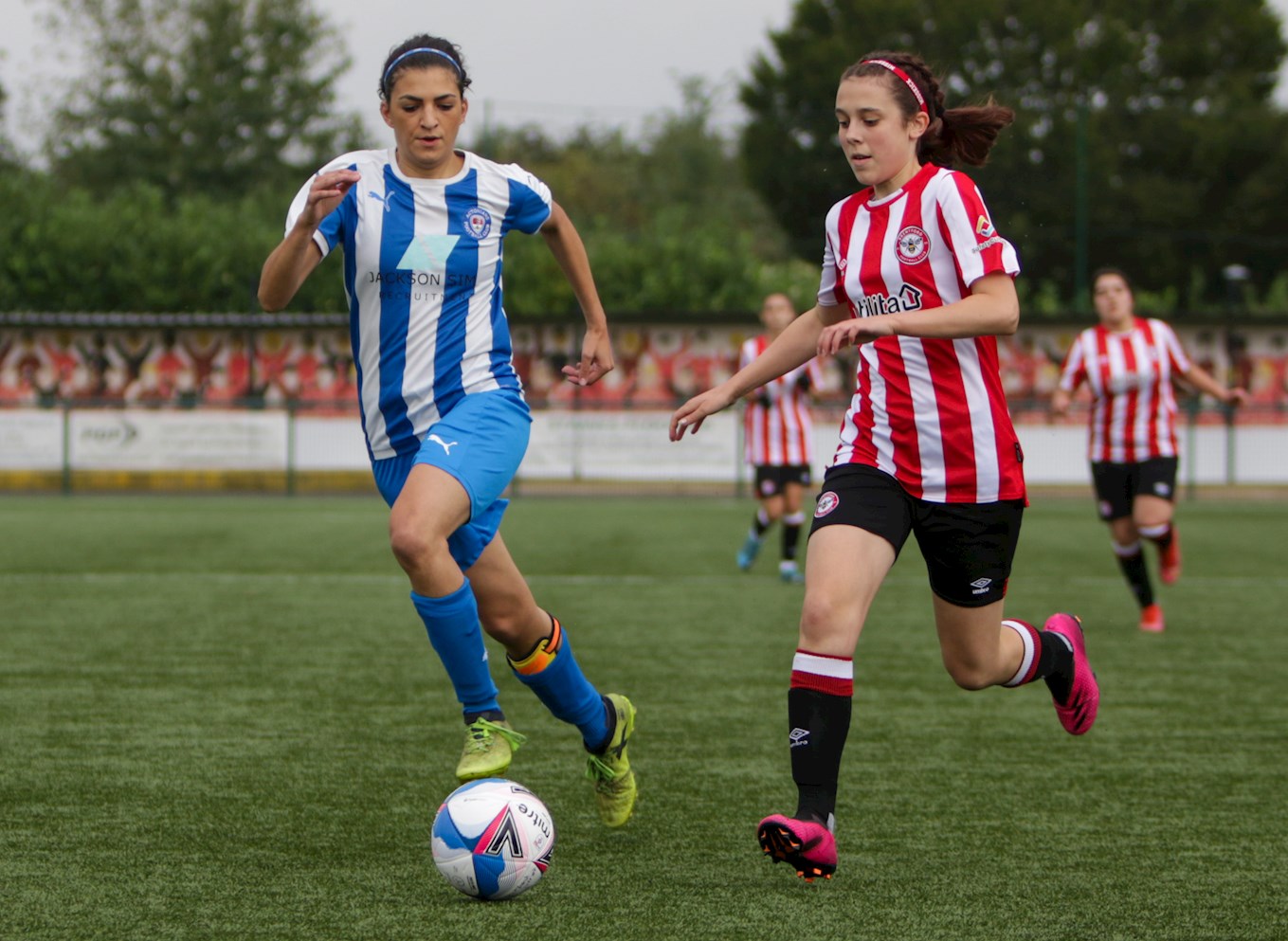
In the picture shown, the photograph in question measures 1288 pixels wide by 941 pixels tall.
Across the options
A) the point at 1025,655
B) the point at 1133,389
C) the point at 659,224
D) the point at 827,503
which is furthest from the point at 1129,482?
the point at 659,224

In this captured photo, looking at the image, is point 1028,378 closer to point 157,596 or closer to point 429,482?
point 157,596

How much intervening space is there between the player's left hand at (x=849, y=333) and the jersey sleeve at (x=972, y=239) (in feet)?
1.17

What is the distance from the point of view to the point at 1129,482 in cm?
905

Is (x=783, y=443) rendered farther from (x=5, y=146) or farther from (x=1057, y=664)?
(x=5, y=146)

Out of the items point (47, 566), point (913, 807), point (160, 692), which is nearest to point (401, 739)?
point (160, 692)

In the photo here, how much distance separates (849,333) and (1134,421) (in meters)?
5.88

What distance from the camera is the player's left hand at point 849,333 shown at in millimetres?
3549

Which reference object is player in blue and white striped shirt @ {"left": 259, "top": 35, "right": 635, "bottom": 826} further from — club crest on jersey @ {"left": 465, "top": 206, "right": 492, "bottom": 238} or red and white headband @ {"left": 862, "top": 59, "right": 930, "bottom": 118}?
red and white headband @ {"left": 862, "top": 59, "right": 930, "bottom": 118}

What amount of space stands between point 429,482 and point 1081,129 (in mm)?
30440

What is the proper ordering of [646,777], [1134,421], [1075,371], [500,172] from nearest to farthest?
1. [500,172]
2. [646,777]
3. [1134,421]
4. [1075,371]

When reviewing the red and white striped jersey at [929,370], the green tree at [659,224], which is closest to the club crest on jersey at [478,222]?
the red and white striped jersey at [929,370]

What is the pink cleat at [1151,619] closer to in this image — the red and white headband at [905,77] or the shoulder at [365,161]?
the red and white headband at [905,77]

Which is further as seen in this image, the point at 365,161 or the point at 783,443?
the point at 783,443

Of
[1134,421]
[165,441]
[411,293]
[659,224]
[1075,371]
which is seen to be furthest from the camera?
[659,224]
